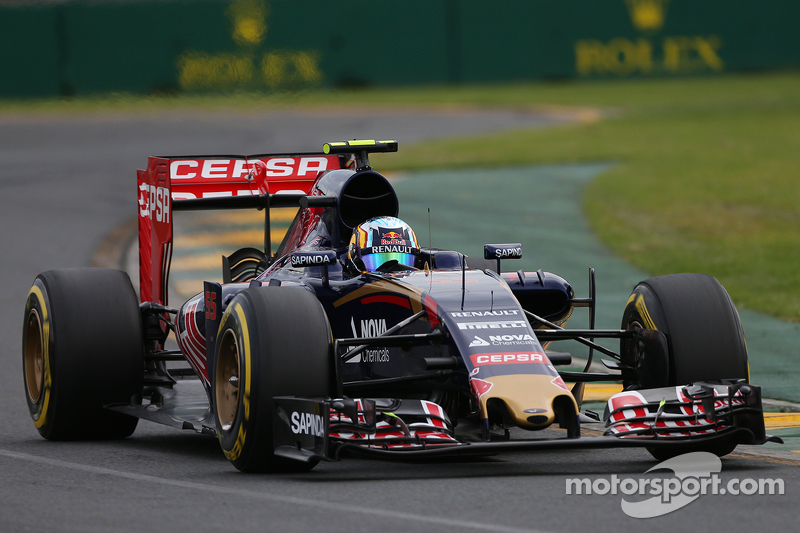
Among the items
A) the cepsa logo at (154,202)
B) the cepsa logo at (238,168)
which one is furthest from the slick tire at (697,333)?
the cepsa logo at (154,202)

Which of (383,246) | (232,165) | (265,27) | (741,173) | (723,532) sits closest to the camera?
(723,532)

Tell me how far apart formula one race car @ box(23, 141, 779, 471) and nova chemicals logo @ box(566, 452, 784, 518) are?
0.66 feet

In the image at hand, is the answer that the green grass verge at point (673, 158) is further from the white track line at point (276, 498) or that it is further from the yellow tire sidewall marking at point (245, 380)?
the white track line at point (276, 498)

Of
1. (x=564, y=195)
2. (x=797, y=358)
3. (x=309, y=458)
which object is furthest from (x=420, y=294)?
(x=564, y=195)

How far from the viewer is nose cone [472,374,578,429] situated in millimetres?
6801

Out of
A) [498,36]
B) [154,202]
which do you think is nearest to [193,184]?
[154,202]

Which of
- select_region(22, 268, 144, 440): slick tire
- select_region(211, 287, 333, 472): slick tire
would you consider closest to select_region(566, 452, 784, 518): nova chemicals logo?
select_region(211, 287, 333, 472): slick tire

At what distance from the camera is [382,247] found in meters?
8.38

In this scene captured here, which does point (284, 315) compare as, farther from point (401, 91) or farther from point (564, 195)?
point (401, 91)

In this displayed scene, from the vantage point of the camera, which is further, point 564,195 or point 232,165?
point 564,195

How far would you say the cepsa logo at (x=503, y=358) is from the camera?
23.1ft

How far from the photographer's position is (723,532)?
5.74 metres

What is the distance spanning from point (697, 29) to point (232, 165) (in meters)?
49.2

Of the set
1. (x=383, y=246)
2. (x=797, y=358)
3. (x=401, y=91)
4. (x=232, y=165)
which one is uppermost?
(x=401, y=91)
